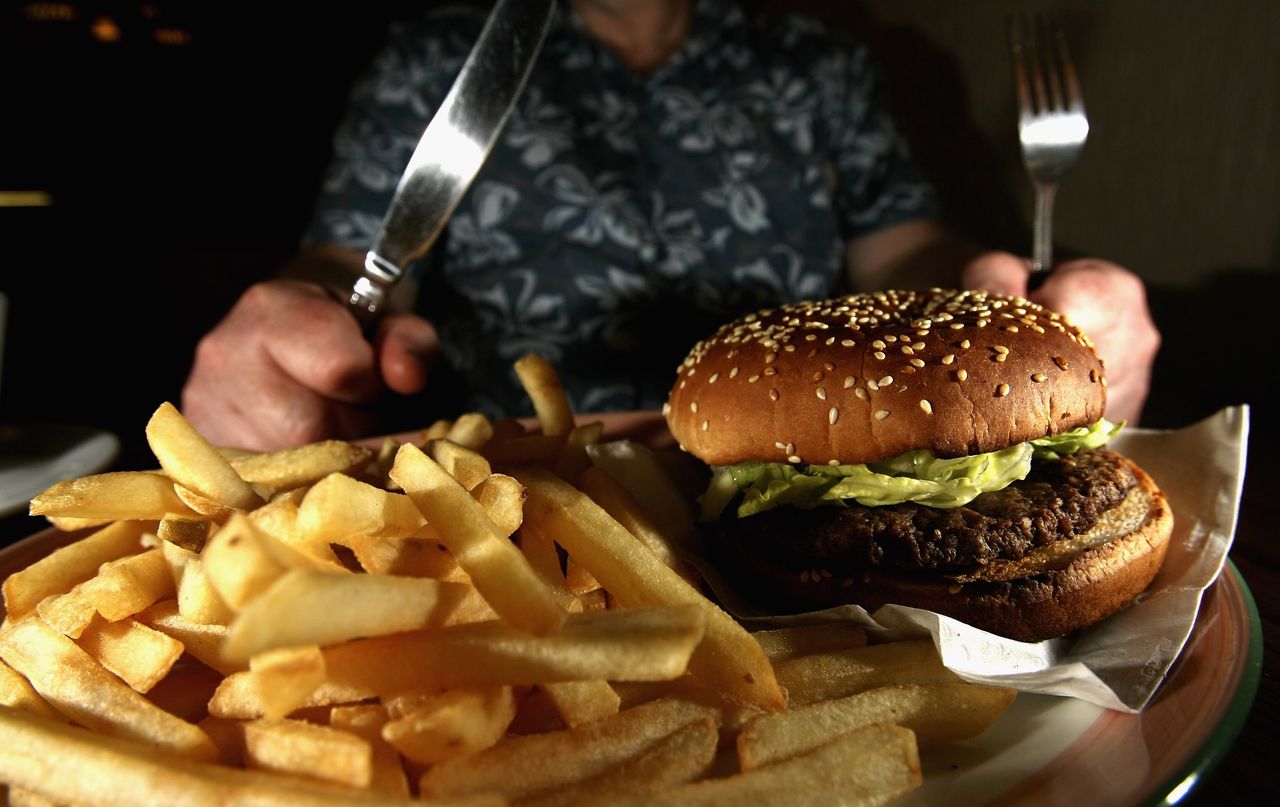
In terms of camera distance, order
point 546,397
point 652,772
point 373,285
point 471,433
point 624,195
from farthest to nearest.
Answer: point 624,195 → point 373,285 → point 546,397 → point 471,433 → point 652,772

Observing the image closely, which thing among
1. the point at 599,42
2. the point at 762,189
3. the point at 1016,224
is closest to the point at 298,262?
the point at 599,42

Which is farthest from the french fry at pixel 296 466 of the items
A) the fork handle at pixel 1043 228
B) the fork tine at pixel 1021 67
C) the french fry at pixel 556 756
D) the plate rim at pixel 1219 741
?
the fork tine at pixel 1021 67

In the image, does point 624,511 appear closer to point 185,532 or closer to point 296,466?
point 296,466

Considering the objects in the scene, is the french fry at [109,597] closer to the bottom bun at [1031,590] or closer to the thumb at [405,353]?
the thumb at [405,353]

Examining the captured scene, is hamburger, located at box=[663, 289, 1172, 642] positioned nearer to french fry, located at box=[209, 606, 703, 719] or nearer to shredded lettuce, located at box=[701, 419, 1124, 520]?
shredded lettuce, located at box=[701, 419, 1124, 520]

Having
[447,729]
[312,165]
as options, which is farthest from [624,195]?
[312,165]

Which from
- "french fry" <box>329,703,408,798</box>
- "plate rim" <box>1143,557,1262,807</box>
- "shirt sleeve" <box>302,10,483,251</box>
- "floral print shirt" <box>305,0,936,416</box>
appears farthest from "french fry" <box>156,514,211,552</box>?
"shirt sleeve" <box>302,10,483,251</box>
